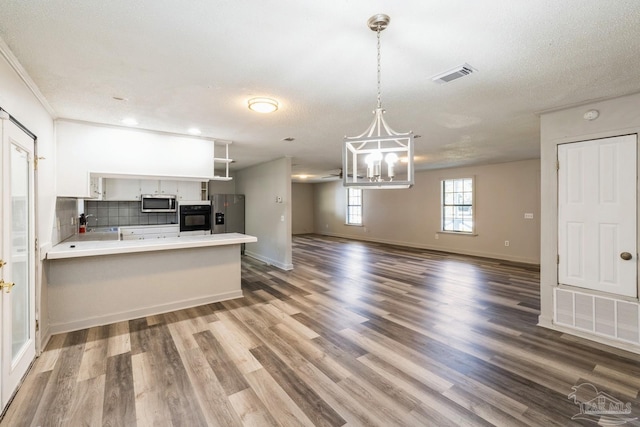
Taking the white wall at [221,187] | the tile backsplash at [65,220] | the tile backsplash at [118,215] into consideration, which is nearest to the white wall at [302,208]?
the white wall at [221,187]

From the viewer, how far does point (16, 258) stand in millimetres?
2264

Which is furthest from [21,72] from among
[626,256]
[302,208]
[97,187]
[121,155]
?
[302,208]

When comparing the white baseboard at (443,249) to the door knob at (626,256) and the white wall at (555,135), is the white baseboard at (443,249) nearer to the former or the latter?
the white wall at (555,135)

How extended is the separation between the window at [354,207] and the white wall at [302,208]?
7.26 feet

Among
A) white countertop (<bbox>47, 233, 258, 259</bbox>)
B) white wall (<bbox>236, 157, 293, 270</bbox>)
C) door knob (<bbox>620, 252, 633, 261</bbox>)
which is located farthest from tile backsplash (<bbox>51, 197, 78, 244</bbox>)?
door knob (<bbox>620, 252, 633, 261</bbox>)

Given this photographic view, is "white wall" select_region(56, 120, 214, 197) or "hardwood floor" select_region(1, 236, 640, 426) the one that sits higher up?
"white wall" select_region(56, 120, 214, 197)

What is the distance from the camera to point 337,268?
→ 6.27 meters

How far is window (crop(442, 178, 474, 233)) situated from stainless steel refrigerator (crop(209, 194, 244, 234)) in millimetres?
5774

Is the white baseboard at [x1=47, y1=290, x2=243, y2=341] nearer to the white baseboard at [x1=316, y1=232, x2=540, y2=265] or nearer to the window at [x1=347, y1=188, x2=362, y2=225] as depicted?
the white baseboard at [x1=316, y1=232, x2=540, y2=265]

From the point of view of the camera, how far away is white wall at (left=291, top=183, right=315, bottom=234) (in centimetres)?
1266

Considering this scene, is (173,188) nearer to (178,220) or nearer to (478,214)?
(178,220)

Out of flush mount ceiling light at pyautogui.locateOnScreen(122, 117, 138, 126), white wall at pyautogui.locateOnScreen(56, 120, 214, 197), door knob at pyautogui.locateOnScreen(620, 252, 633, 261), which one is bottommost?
door knob at pyautogui.locateOnScreen(620, 252, 633, 261)

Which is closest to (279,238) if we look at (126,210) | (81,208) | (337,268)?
(337,268)

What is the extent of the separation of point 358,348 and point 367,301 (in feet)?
4.54
